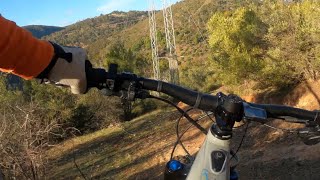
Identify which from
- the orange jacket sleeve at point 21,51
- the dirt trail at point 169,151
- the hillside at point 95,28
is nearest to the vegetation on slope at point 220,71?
the dirt trail at point 169,151

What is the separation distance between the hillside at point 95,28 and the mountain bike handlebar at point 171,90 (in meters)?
66.7

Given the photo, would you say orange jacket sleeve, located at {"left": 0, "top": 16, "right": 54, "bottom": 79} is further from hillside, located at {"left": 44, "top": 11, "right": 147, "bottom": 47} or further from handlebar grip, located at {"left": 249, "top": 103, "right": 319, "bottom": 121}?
hillside, located at {"left": 44, "top": 11, "right": 147, "bottom": 47}

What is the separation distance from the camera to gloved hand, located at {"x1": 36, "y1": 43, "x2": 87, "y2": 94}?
1363 mm

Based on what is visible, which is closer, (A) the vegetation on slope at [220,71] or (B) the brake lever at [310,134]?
(B) the brake lever at [310,134]

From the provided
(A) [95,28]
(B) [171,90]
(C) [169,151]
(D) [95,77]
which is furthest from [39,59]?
(A) [95,28]

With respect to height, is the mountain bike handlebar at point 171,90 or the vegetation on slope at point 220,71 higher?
the mountain bike handlebar at point 171,90

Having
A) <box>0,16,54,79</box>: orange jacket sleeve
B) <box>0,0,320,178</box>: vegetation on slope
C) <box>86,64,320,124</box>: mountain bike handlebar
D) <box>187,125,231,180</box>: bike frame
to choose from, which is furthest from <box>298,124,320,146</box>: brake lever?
<box>0,0,320,178</box>: vegetation on slope

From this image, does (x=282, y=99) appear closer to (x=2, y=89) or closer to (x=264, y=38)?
(x=264, y=38)

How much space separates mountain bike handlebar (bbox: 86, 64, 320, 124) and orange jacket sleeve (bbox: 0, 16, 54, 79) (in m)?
0.17

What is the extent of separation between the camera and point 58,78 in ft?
4.59

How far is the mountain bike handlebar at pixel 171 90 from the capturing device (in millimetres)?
1463

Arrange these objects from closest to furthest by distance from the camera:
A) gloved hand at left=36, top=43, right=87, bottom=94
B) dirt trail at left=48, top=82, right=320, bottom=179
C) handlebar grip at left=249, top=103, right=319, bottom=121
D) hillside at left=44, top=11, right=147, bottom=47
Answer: gloved hand at left=36, top=43, right=87, bottom=94
handlebar grip at left=249, top=103, right=319, bottom=121
dirt trail at left=48, top=82, right=320, bottom=179
hillside at left=44, top=11, right=147, bottom=47

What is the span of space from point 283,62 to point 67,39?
61.7m

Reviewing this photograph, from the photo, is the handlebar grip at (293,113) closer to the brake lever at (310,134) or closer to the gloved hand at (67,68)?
the brake lever at (310,134)
